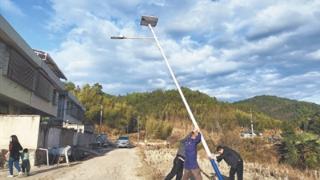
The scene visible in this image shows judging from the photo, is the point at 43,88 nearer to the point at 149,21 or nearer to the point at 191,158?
the point at 149,21

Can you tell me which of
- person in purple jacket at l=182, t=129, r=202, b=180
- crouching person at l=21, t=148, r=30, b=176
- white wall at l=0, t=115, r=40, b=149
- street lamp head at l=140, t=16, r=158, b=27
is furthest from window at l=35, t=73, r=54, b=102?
person in purple jacket at l=182, t=129, r=202, b=180

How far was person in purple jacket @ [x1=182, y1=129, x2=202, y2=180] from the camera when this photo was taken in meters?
12.0

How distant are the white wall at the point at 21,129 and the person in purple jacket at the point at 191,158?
1328 cm

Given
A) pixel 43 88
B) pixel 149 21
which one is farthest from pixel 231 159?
pixel 43 88

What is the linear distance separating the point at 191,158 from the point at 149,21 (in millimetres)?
3989

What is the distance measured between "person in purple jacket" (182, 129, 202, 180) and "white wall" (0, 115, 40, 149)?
13.3m

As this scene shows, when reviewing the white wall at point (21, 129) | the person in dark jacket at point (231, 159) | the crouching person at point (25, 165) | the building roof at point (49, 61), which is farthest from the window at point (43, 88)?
the person in dark jacket at point (231, 159)

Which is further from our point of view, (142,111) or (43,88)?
(142,111)

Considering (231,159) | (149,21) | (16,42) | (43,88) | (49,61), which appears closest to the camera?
(149,21)

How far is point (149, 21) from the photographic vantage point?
12.5 meters

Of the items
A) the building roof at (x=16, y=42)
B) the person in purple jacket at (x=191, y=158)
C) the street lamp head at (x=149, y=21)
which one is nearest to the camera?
the person in purple jacket at (x=191, y=158)

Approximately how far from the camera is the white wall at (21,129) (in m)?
23.5

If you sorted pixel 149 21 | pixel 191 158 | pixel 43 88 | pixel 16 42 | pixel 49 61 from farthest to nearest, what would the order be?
1. pixel 49 61
2. pixel 43 88
3. pixel 16 42
4. pixel 149 21
5. pixel 191 158

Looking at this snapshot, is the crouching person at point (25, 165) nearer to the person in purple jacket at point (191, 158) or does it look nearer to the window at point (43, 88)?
the person in purple jacket at point (191, 158)
